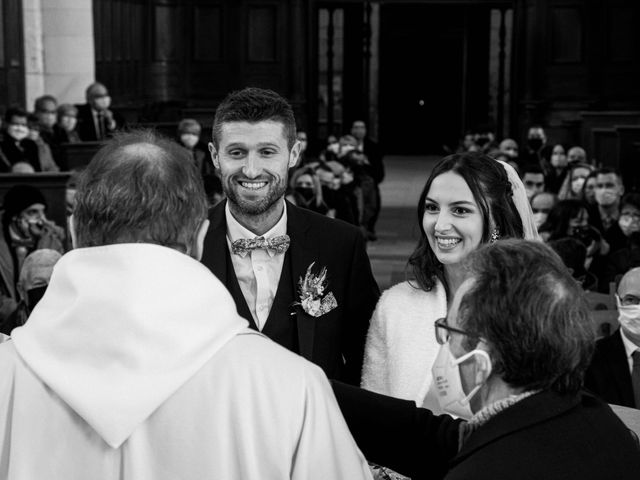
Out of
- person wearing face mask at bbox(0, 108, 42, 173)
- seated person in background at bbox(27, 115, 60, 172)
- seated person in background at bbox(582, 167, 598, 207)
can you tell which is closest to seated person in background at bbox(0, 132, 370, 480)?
seated person in background at bbox(582, 167, 598, 207)

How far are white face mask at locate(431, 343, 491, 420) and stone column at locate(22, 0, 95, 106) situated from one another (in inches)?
597

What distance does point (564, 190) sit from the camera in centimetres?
1232

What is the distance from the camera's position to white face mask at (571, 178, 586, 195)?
1165 centimetres

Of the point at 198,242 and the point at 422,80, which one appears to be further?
the point at 422,80

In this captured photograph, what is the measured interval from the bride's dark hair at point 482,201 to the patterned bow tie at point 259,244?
464 mm

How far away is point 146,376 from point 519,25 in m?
21.4

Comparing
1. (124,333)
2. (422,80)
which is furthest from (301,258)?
(422,80)

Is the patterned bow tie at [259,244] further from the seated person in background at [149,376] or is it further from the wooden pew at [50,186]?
the wooden pew at [50,186]

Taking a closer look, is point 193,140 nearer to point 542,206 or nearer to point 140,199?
point 542,206

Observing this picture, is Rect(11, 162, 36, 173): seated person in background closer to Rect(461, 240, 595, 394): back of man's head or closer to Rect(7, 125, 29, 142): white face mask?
Rect(7, 125, 29, 142): white face mask

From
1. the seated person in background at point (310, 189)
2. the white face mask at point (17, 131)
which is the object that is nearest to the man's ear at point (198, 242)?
the seated person in background at point (310, 189)

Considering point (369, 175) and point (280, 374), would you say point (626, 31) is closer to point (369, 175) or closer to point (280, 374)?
point (369, 175)

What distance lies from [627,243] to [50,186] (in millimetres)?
4568

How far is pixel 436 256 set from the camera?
3.75m
